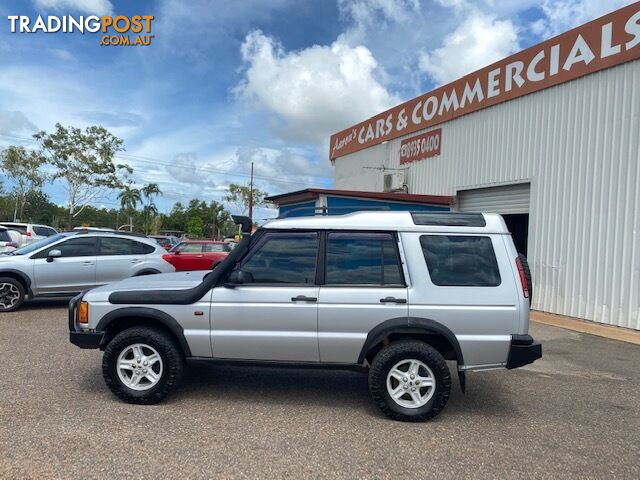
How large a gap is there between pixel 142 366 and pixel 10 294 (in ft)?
20.1

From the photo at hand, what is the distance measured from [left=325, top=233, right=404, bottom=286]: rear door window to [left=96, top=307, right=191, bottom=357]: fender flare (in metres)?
1.46

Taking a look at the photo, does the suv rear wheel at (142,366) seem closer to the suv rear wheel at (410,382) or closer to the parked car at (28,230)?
the suv rear wheel at (410,382)

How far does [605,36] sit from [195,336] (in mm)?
10100

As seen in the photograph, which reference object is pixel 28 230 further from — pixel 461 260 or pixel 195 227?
pixel 195 227

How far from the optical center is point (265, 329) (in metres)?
4.48

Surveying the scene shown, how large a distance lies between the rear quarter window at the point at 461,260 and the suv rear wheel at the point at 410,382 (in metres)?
0.65

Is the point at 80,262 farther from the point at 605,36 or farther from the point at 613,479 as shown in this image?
the point at 605,36

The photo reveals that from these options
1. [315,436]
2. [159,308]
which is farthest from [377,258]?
[159,308]

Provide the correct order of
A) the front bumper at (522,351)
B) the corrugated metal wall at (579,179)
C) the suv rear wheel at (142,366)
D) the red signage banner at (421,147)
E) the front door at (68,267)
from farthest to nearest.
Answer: the red signage banner at (421,147) < the corrugated metal wall at (579,179) < the front door at (68,267) < the suv rear wheel at (142,366) < the front bumper at (522,351)

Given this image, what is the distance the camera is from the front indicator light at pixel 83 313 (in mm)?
4678

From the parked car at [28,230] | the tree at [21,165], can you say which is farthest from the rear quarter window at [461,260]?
the tree at [21,165]

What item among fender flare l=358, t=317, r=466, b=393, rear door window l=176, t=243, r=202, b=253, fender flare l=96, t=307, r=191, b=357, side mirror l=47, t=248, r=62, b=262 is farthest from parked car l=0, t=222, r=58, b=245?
fender flare l=358, t=317, r=466, b=393

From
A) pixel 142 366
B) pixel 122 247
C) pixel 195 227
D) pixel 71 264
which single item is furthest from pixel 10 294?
pixel 195 227

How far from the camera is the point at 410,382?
14.5 feet
